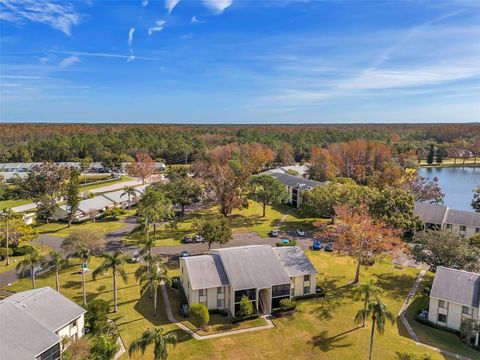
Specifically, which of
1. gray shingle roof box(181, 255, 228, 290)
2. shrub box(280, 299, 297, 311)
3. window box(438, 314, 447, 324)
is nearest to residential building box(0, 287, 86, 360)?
gray shingle roof box(181, 255, 228, 290)

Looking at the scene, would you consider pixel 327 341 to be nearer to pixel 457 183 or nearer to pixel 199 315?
pixel 199 315

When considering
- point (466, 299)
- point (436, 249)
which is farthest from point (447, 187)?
point (466, 299)

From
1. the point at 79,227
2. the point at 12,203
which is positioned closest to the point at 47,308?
the point at 79,227

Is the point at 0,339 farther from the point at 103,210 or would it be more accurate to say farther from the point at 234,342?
the point at 103,210

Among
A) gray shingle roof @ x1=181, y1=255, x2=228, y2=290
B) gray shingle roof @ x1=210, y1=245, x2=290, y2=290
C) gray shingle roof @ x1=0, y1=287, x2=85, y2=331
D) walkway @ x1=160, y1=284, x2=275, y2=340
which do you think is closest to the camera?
gray shingle roof @ x1=0, y1=287, x2=85, y2=331

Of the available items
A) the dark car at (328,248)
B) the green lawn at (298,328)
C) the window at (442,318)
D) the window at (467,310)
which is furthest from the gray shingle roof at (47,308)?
the dark car at (328,248)

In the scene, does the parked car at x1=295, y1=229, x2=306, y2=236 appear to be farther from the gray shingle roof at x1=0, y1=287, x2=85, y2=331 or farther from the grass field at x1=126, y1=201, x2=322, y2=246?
the gray shingle roof at x1=0, y1=287, x2=85, y2=331
